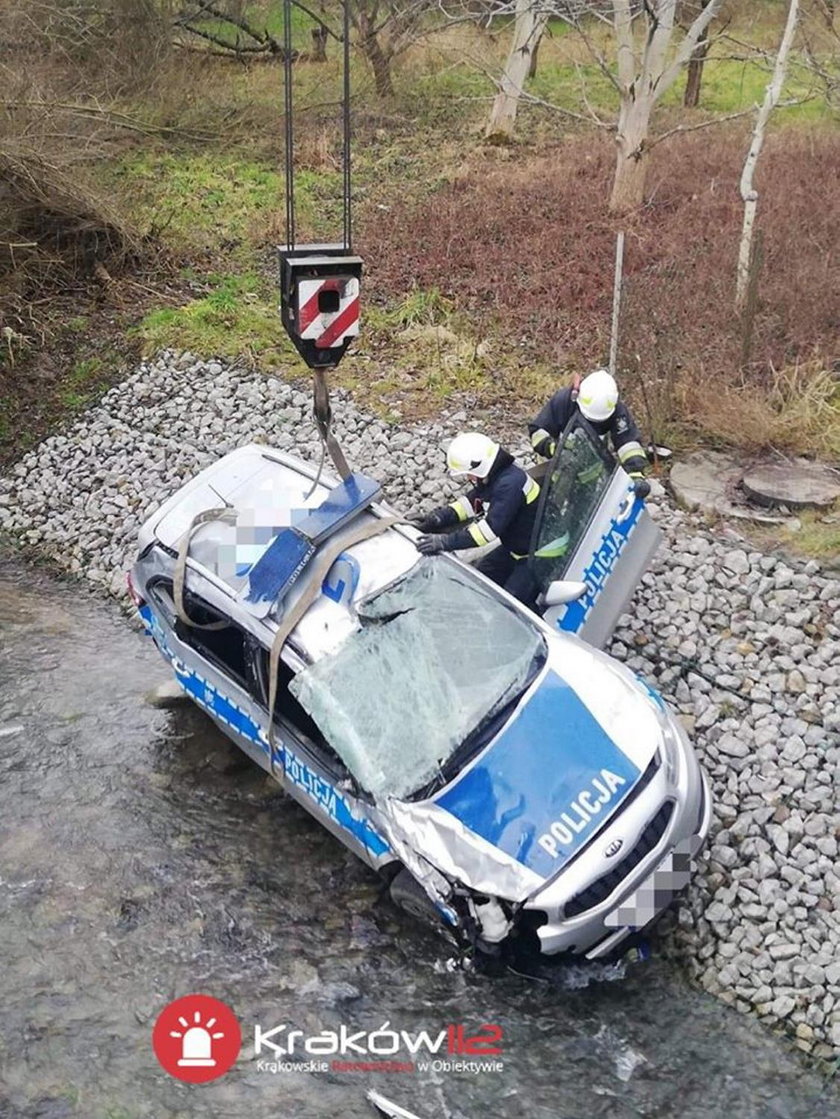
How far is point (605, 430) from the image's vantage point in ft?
23.4

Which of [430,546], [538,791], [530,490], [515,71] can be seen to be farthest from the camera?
[515,71]

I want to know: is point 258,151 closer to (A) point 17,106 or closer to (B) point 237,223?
(B) point 237,223

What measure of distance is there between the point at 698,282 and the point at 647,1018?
886 centimetres

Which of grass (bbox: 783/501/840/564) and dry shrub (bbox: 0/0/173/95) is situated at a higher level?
dry shrub (bbox: 0/0/173/95)

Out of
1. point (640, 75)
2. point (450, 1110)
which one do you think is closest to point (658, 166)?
point (640, 75)

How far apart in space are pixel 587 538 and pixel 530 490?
0.48 metres

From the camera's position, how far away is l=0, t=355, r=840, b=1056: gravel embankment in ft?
16.9

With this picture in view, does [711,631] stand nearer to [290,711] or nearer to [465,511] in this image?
[465,511]

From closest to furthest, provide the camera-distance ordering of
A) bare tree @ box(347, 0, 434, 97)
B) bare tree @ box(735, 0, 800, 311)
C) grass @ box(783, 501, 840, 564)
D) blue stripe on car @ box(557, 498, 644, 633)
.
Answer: blue stripe on car @ box(557, 498, 644, 633) → grass @ box(783, 501, 840, 564) → bare tree @ box(735, 0, 800, 311) → bare tree @ box(347, 0, 434, 97)

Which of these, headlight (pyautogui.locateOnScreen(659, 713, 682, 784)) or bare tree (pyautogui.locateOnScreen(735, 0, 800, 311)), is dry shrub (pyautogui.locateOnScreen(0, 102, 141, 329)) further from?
headlight (pyautogui.locateOnScreen(659, 713, 682, 784))

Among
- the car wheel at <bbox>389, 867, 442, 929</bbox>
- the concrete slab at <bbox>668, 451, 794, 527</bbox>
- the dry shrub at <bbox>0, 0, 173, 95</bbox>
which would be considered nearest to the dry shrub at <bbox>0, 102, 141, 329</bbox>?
the dry shrub at <bbox>0, 0, 173, 95</bbox>

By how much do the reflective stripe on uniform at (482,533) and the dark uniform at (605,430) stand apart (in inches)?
33.1

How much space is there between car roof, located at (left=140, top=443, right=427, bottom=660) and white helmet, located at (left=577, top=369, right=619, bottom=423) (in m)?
1.75

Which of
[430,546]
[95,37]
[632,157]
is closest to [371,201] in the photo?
[632,157]
